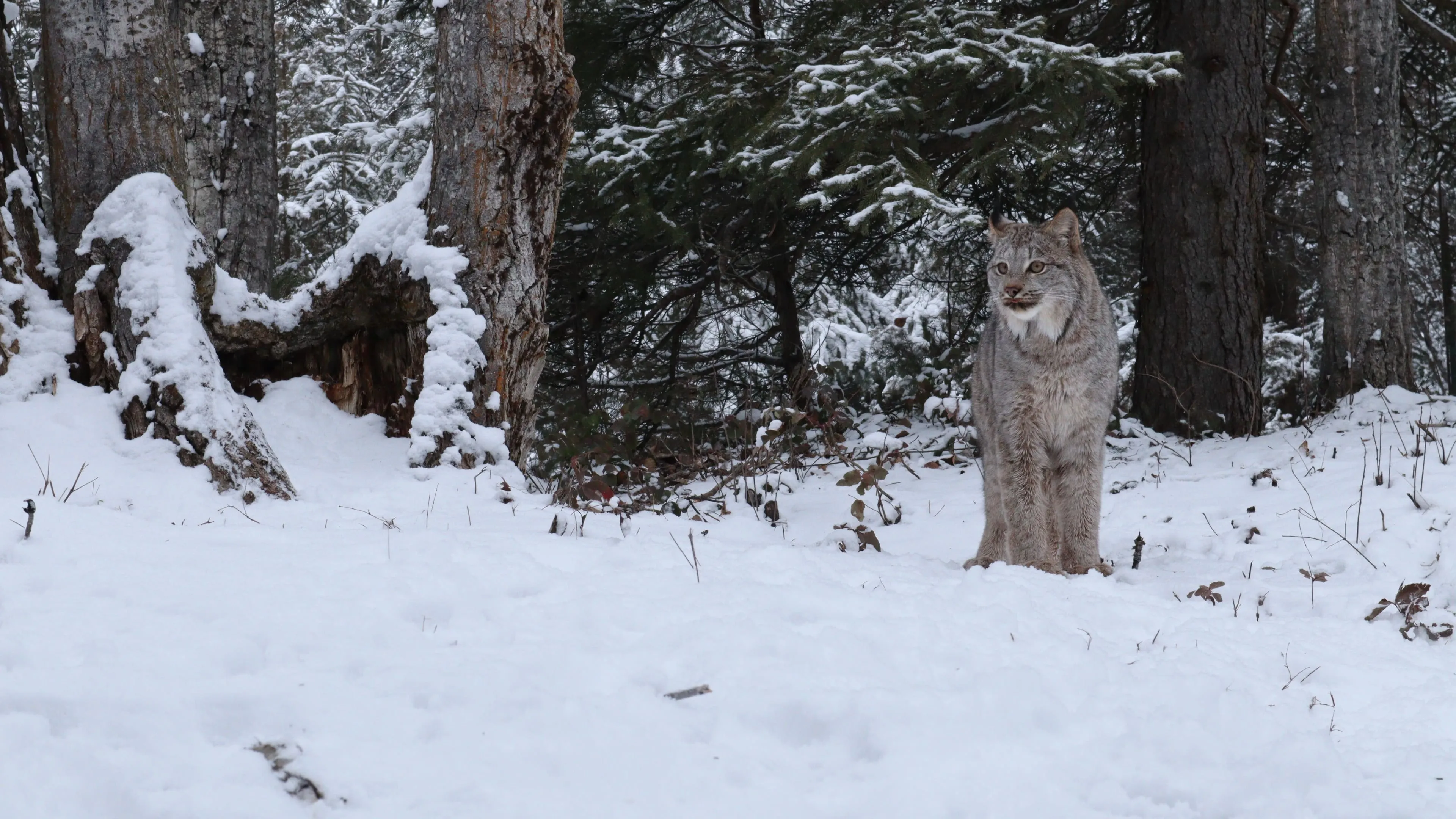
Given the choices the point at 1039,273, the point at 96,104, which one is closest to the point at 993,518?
the point at 1039,273

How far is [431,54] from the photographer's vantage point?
13586 millimetres

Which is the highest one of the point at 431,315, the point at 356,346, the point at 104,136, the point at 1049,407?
the point at 104,136

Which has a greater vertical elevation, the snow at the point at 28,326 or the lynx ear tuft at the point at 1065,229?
the lynx ear tuft at the point at 1065,229

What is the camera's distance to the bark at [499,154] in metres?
6.16

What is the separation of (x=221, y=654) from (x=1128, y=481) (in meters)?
6.17

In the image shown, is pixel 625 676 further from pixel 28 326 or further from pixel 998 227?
pixel 28 326

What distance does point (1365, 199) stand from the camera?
8.51 meters

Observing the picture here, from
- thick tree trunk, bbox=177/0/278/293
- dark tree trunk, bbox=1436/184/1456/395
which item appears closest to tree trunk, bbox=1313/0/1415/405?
dark tree trunk, bbox=1436/184/1456/395

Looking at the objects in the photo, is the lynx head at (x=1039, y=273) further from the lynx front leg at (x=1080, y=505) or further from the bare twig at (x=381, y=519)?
the bare twig at (x=381, y=519)

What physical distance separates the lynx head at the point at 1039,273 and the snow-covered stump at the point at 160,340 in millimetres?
3566

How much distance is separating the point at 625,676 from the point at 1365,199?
7841 millimetres

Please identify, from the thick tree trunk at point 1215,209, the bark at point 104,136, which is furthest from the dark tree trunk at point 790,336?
the bark at point 104,136

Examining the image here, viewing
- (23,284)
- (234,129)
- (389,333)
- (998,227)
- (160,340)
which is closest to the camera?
(160,340)

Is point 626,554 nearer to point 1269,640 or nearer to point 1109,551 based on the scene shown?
point 1269,640
